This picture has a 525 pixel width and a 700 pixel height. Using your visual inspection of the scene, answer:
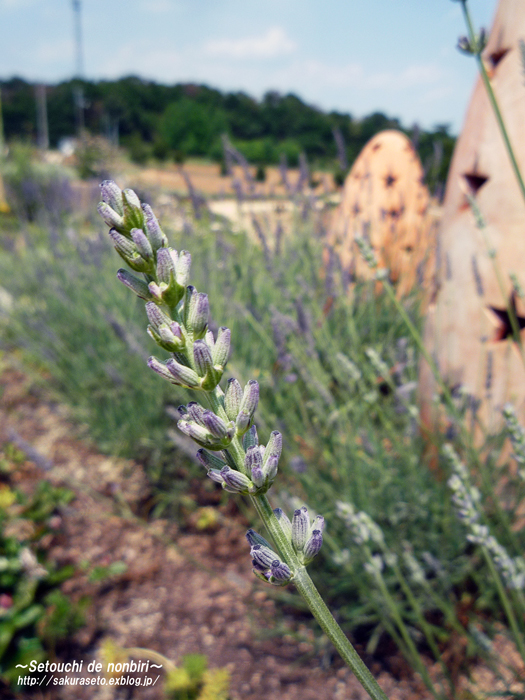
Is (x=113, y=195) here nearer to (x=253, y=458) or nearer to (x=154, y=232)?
(x=154, y=232)

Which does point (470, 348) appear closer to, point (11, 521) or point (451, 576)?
point (451, 576)

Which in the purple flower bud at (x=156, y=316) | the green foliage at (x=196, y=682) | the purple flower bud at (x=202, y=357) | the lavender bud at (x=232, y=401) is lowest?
the green foliage at (x=196, y=682)

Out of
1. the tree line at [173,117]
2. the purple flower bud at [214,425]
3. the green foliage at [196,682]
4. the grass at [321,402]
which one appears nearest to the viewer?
the purple flower bud at [214,425]

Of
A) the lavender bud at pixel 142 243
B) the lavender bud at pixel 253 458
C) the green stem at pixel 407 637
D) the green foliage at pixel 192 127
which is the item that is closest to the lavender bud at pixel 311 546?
the lavender bud at pixel 253 458

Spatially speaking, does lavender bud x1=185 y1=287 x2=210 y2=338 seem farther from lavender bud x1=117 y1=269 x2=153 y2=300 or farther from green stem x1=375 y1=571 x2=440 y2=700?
green stem x1=375 y1=571 x2=440 y2=700

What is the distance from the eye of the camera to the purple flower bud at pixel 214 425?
1.57ft

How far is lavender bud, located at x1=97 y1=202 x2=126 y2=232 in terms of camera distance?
0.49 meters

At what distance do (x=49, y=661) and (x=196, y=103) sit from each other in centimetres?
5932

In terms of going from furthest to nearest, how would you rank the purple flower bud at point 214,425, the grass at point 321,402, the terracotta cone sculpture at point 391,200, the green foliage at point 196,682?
the terracotta cone sculpture at point 391,200
the grass at point 321,402
the green foliage at point 196,682
the purple flower bud at point 214,425

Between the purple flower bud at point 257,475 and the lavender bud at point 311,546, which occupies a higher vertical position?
the purple flower bud at point 257,475

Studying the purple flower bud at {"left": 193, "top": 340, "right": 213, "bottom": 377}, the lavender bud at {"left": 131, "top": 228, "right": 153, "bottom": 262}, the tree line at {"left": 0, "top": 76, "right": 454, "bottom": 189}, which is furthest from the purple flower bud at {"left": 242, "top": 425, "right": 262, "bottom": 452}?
the tree line at {"left": 0, "top": 76, "right": 454, "bottom": 189}

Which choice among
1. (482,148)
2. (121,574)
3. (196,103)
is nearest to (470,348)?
(482,148)

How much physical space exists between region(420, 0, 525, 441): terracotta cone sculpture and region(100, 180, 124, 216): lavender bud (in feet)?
4.65

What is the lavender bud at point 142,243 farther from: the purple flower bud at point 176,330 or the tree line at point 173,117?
the tree line at point 173,117
